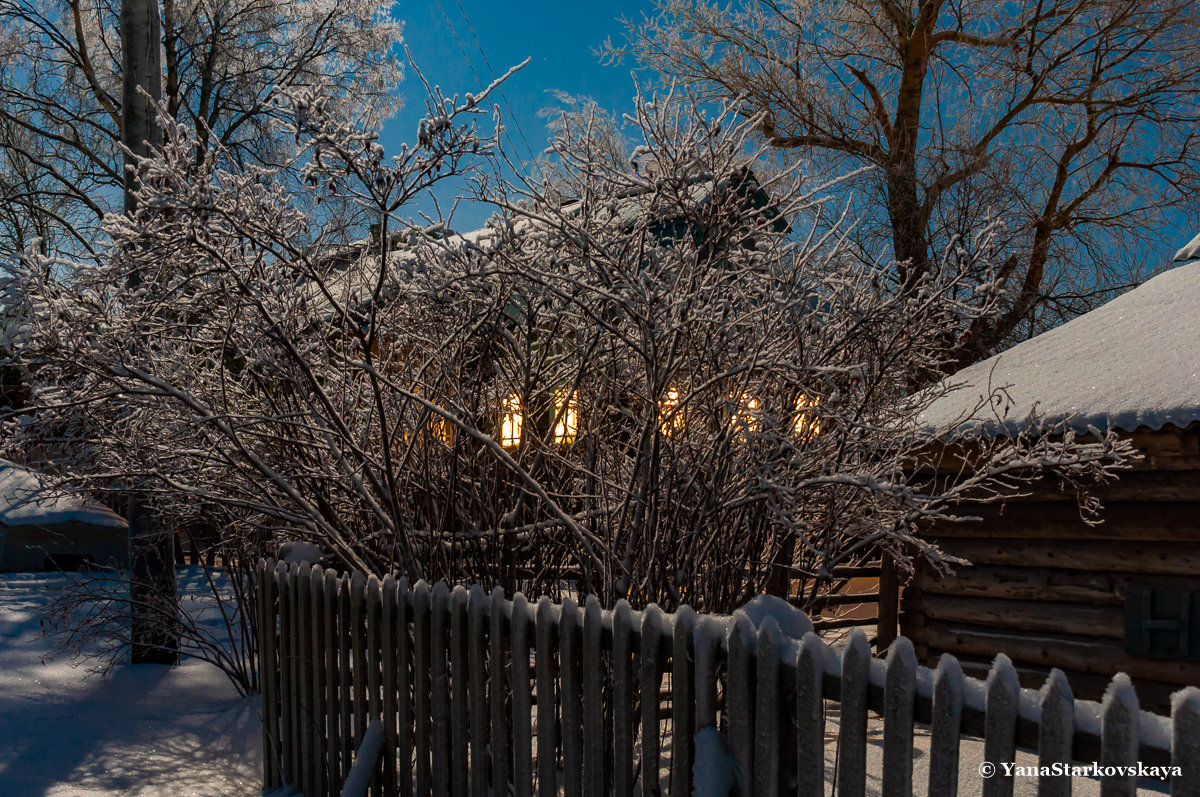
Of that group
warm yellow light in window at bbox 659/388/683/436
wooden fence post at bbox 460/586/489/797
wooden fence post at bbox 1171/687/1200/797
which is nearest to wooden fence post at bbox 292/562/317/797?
wooden fence post at bbox 460/586/489/797

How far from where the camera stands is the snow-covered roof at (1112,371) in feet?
19.6

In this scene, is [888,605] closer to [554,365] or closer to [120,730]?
[554,365]

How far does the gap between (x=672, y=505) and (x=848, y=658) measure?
54.4 inches

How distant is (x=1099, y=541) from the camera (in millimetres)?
6816

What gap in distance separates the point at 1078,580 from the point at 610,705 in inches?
206

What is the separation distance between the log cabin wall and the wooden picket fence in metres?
3.23

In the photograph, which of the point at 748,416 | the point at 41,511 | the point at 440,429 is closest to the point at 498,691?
the point at 748,416

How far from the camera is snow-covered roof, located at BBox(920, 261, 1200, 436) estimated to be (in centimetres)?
596

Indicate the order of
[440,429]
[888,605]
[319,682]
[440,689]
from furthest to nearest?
[888,605] → [440,429] → [319,682] → [440,689]

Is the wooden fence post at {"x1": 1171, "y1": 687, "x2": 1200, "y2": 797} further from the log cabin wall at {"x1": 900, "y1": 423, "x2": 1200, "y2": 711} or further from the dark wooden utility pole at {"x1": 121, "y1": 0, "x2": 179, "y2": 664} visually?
the dark wooden utility pole at {"x1": 121, "y1": 0, "x2": 179, "y2": 664}

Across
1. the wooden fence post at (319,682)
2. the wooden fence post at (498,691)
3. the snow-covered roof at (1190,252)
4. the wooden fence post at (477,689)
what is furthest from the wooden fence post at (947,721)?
Answer: the snow-covered roof at (1190,252)

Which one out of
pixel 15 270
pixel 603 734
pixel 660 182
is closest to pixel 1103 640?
pixel 603 734

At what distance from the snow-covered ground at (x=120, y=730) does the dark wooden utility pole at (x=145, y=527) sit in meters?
0.26

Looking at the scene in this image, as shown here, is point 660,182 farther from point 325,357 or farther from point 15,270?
point 15,270
